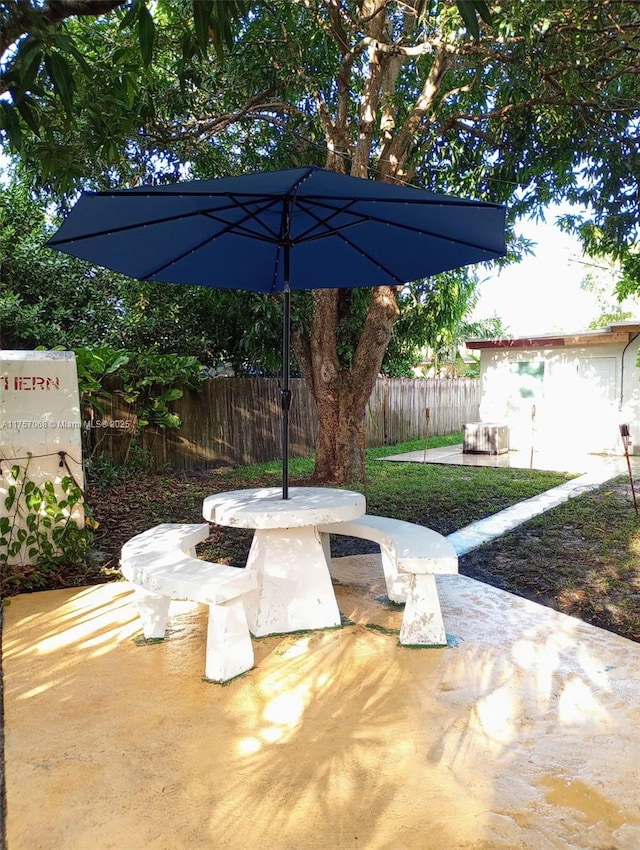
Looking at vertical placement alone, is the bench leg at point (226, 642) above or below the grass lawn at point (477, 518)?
above

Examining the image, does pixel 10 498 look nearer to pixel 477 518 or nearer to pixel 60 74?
pixel 60 74

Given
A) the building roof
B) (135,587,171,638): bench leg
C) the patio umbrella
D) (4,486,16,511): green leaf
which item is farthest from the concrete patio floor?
the building roof

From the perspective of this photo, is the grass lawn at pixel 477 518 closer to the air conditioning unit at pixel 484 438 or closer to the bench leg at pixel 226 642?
the bench leg at pixel 226 642

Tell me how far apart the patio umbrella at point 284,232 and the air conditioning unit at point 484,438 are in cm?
885

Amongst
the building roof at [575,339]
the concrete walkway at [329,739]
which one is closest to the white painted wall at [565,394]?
the building roof at [575,339]

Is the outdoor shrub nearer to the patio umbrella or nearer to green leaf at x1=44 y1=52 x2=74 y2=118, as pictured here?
the patio umbrella

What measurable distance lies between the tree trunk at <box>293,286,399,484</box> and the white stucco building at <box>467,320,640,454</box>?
235 inches

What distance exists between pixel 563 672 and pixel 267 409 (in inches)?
344

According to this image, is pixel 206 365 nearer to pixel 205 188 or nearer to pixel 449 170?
pixel 449 170

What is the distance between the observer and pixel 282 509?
3252 millimetres

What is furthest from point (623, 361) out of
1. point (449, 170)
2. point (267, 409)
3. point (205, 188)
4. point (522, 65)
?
point (205, 188)

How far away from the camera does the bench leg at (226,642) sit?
285cm

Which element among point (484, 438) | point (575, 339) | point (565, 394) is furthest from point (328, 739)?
point (565, 394)

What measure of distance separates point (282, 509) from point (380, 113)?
6487 millimetres
